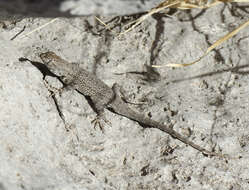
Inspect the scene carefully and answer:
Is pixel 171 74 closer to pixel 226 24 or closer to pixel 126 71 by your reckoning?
pixel 126 71

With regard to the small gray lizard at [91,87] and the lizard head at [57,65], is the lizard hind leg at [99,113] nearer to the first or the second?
the small gray lizard at [91,87]

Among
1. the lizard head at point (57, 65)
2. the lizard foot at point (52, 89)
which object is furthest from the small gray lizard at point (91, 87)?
the lizard foot at point (52, 89)

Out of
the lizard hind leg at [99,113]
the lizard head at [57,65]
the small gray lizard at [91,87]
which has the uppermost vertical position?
the lizard head at [57,65]

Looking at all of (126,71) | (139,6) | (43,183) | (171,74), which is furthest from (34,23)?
(43,183)

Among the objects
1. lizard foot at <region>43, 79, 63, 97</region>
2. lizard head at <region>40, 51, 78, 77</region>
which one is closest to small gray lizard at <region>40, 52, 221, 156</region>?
lizard head at <region>40, 51, 78, 77</region>

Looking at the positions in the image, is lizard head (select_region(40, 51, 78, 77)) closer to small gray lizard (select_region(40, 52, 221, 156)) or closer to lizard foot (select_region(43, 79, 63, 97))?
small gray lizard (select_region(40, 52, 221, 156))

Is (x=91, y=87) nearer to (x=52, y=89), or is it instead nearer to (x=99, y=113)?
(x=99, y=113)
